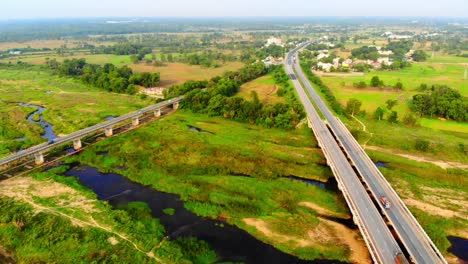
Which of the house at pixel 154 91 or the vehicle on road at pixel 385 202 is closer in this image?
the vehicle on road at pixel 385 202

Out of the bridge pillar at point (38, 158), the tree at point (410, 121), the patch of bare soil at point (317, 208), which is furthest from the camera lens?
the tree at point (410, 121)

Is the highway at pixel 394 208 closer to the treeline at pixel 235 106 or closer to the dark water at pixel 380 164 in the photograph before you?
the dark water at pixel 380 164

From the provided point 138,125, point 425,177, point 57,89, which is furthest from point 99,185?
point 57,89

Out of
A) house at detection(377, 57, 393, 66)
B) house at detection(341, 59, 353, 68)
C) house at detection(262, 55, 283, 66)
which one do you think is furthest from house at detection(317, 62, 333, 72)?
house at detection(377, 57, 393, 66)

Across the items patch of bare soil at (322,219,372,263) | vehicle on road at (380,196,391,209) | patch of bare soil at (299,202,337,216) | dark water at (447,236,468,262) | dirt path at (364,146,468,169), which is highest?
vehicle on road at (380,196,391,209)

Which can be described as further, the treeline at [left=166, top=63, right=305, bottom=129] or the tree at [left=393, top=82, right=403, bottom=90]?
the tree at [left=393, top=82, right=403, bottom=90]

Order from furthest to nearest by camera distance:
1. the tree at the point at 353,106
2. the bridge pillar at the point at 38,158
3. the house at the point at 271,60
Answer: the house at the point at 271,60 → the tree at the point at 353,106 → the bridge pillar at the point at 38,158

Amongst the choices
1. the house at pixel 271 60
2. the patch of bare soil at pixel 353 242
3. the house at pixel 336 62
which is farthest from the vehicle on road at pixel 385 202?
the house at pixel 271 60

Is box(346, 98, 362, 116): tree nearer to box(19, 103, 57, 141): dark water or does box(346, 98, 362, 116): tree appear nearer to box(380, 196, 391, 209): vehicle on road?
box(380, 196, 391, 209): vehicle on road
